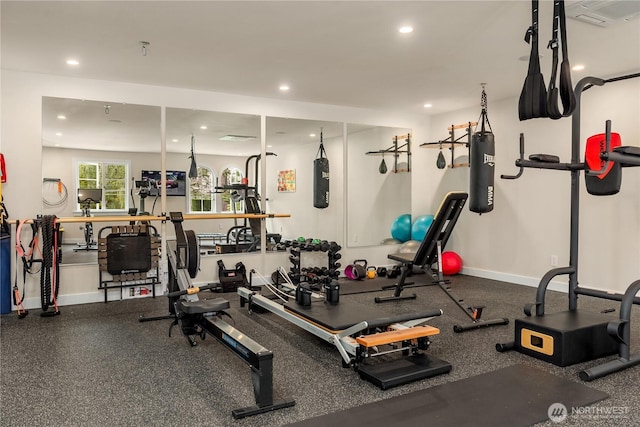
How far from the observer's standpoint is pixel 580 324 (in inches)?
119

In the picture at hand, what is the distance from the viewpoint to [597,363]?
2.98 metres

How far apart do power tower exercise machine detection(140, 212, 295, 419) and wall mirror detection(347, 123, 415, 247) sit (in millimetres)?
3159

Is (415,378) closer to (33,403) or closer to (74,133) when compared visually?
(33,403)

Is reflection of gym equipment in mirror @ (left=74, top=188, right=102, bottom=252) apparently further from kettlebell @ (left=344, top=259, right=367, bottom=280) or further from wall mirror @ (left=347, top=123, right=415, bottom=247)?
wall mirror @ (left=347, top=123, right=415, bottom=247)

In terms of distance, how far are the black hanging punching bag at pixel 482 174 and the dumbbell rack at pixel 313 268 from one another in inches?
80.6

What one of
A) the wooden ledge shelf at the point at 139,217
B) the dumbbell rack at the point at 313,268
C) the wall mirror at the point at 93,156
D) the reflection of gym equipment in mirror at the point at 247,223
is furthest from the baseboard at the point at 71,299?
the dumbbell rack at the point at 313,268

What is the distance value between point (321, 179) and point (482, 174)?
2.75 m

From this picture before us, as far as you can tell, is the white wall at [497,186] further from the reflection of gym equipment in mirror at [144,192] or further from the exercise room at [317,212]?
the reflection of gym equipment in mirror at [144,192]

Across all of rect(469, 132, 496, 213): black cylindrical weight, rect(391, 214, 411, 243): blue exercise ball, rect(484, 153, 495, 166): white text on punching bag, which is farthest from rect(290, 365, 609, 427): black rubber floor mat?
rect(391, 214, 411, 243): blue exercise ball

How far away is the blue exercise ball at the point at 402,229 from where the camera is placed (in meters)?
7.08

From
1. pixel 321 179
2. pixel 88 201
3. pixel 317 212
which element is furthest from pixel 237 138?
pixel 88 201

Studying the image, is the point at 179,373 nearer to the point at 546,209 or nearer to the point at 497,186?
the point at 546,209

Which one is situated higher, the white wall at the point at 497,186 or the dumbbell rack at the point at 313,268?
the white wall at the point at 497,186

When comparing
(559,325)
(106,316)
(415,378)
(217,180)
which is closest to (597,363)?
(559,325)
